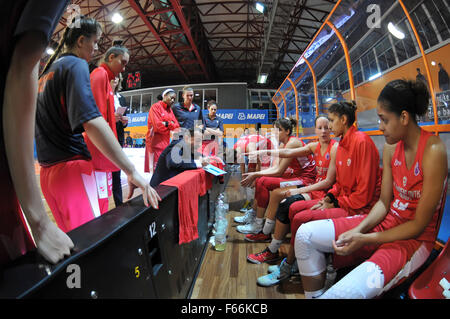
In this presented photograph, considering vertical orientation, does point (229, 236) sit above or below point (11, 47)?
below

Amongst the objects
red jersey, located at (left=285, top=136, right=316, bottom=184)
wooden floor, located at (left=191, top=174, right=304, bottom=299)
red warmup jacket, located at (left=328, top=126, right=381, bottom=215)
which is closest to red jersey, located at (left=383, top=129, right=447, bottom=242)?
red warmup jacket, located at (left=328, top=126, right=381, bottom=215)

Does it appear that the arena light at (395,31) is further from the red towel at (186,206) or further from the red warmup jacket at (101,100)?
the red warmup jacket at (101,100)

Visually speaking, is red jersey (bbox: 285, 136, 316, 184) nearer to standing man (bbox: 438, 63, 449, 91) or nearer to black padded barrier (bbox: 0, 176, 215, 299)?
standing man (bbox: 438, 63, 449, 91)

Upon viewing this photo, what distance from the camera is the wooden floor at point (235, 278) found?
65.8 inches

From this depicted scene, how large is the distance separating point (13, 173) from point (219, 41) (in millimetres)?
14690

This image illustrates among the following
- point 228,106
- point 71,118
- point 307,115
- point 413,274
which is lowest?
point 413,274

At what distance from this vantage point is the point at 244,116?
12.7 metres

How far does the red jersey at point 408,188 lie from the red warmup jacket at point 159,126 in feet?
9.62

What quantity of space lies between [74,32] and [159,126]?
240 centimetres

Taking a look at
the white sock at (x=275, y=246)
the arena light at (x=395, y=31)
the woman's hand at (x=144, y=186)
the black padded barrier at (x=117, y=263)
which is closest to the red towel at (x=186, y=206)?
the black padded barrier at (x=117, y=263)

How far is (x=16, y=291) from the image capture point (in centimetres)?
44

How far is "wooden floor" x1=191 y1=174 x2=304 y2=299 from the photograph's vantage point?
5.48 feet

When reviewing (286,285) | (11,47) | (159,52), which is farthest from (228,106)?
(11,47)
